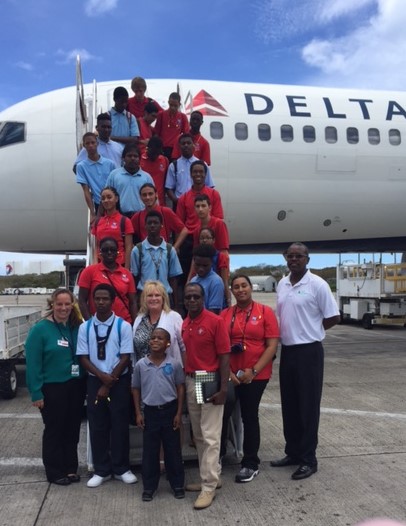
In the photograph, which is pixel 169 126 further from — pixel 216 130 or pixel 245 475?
pixel 245 475

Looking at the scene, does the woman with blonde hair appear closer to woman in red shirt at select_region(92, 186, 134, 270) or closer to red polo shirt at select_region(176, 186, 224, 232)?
woman in red shirt at select_region(92, 186, 134, 270)

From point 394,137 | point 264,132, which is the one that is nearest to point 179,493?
point 264,132

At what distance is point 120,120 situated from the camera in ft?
23.3

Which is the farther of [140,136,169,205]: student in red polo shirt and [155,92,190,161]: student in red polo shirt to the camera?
[155,92,190,161]: student in red polo shirt

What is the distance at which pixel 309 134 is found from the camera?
33.9 feet

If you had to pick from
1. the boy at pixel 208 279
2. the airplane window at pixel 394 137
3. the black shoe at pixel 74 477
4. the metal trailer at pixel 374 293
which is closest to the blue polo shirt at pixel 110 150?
the boy at pixel 208 279

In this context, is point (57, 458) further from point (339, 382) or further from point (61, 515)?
point (339, 382)

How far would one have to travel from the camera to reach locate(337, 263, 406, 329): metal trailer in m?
15.4

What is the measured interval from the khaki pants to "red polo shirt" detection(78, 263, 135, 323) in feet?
3.14

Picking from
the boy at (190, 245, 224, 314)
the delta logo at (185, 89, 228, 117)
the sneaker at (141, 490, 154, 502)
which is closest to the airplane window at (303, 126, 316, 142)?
the delta logo at (185, 89, 228, 117)

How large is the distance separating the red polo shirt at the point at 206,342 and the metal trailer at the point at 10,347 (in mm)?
3987

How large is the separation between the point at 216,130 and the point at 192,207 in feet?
15.0

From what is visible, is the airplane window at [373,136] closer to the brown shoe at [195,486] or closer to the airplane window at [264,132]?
the airplane window at [264,132]

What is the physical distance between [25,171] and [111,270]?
5267 millimetres
